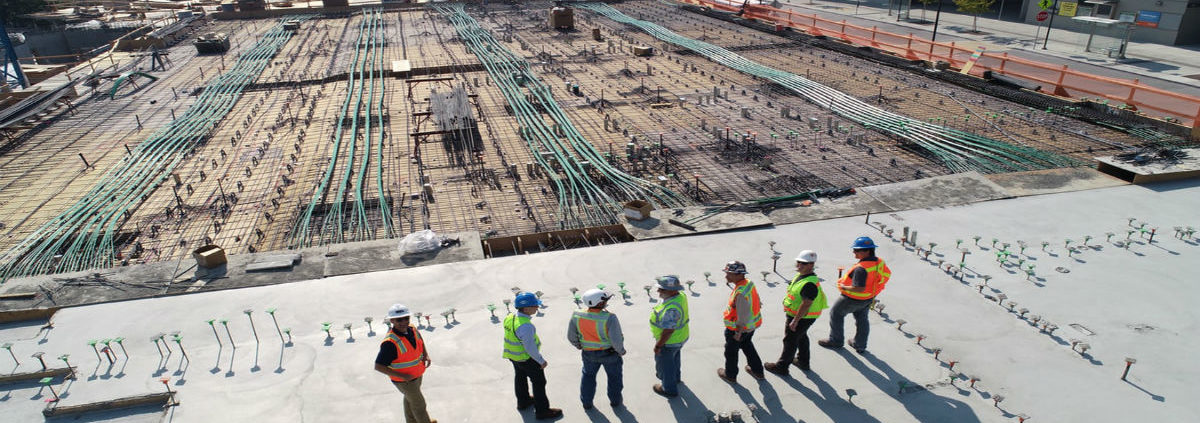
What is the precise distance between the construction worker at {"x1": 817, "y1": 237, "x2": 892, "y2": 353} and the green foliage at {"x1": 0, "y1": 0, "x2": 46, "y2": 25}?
161 feet

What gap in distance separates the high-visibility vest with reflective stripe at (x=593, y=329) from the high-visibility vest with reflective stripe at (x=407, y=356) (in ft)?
3.99

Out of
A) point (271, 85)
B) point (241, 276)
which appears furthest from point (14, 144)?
point (241, 276)

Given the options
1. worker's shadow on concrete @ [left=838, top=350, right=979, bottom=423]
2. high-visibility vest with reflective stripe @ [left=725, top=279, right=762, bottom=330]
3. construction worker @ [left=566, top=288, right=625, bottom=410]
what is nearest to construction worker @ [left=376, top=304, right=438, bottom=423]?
construction worker @ [left=566, top=288, right=625, bottom=410]

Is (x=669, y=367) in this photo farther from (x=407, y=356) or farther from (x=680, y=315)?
(x=407, y=356)

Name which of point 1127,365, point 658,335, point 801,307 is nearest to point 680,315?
point 658,335

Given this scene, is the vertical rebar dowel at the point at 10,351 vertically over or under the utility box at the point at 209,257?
under

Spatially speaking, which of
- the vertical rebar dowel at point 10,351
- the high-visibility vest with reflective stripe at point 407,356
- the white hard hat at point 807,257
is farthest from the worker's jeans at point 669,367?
the vertical rebar dowel at point 10,351

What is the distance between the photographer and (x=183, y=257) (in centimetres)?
982

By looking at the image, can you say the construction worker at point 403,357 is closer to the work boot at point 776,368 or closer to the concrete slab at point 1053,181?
the work boot at point 776,368

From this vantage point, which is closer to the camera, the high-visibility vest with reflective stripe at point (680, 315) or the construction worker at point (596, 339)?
the construction worker at point (596, 339)

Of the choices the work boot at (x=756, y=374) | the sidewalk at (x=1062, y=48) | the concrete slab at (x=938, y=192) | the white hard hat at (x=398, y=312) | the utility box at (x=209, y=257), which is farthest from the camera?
the sidewalk at (x=1062, y=48)

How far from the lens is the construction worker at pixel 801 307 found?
18.0 feet

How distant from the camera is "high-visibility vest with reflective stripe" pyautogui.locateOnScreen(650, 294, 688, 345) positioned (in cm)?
526

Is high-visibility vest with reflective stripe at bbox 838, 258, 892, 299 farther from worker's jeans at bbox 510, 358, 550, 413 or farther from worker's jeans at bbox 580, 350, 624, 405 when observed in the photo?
worker's jeans at bbox 510, 358, 550, 413
